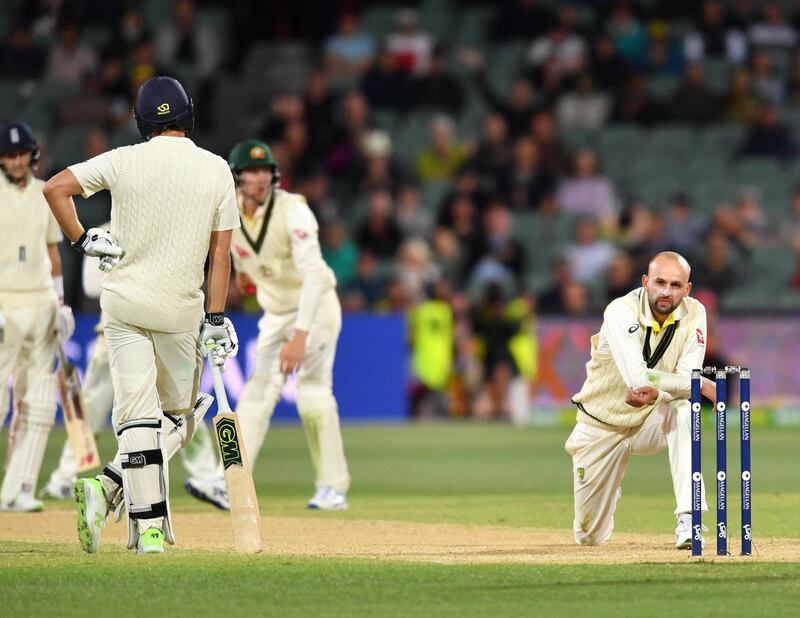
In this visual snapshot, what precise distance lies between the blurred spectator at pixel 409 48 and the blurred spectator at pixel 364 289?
3604mm

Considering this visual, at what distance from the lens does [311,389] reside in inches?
445

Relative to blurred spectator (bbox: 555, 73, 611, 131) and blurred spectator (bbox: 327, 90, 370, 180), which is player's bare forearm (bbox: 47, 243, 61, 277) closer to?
blurred spectator (bbox: 327, 90, 370, 180)

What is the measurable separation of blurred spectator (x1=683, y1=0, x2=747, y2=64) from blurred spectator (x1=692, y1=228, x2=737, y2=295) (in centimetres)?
376

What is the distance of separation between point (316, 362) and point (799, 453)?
245 inches

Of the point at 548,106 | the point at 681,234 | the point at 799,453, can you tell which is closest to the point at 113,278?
the point at 799,453

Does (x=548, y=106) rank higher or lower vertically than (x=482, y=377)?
higher

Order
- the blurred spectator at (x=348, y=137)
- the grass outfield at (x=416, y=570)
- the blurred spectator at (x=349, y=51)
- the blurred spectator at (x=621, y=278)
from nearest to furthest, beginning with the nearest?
1. the grass outfield at (x=416, y=570)
2. the blurred spectator at (x=621, y=278)
3. the blurred spectator at (x=348, y=137)
4. the blurred spectator at (x=349, y=51)

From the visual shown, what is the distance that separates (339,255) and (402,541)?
1139 centimetres

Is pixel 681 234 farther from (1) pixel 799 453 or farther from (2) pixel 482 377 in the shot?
(1) pixel 799 453

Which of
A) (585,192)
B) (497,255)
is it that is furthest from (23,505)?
(585,192)

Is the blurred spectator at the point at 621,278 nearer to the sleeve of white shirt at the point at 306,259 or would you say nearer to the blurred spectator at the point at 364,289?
the blurred spectator at the point at 364,289

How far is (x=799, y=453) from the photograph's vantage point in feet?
51.4

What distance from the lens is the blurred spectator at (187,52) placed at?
A: 22312mm

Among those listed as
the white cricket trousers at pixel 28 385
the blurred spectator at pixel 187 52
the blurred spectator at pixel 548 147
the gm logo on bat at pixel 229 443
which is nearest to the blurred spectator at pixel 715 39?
the blurred spectator at pixel 548 147
